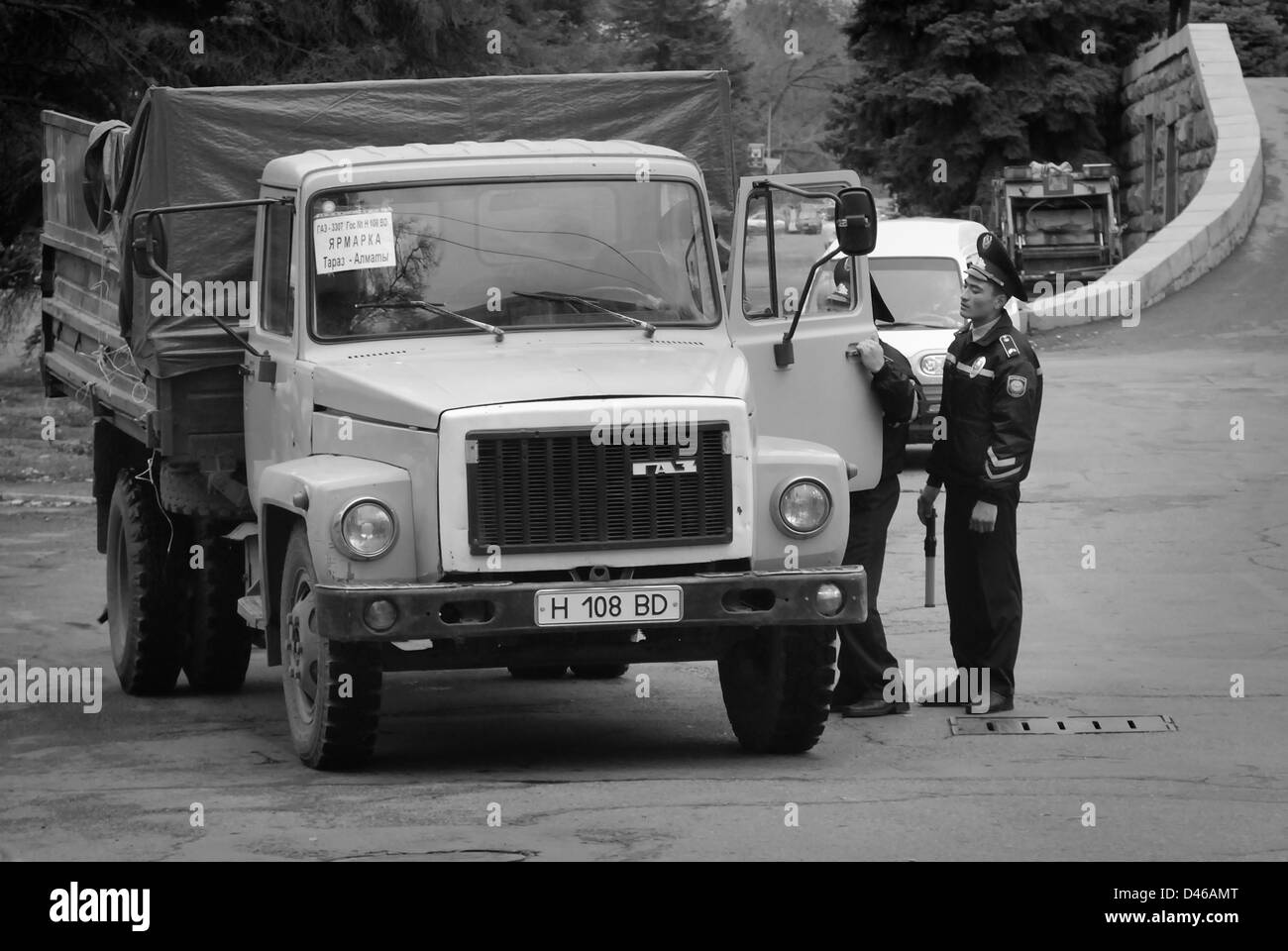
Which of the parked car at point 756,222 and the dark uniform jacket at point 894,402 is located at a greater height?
the parked car at point 756,222

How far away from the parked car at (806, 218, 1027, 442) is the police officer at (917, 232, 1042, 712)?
8.98m

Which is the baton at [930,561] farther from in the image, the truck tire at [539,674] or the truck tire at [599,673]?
the truck tire at [539,674]

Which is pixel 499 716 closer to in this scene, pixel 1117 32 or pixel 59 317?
pixel 59 317

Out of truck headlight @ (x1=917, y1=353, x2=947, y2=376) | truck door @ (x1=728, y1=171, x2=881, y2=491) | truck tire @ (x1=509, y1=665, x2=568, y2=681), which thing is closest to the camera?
truck door @ (x1=728, y1=171, x2=881, y2=491)

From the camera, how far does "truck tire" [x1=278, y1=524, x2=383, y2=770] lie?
7.81m

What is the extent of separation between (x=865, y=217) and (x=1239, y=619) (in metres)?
4.69

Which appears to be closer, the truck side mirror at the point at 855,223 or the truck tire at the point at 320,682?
the truck tire at the point at 320,682

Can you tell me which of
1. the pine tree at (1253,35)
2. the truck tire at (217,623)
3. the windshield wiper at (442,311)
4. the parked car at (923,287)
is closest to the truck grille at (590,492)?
the windshield wiper at (442,311)

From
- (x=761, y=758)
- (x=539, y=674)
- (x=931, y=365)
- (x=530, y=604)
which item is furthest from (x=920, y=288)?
(x=530, y=604)

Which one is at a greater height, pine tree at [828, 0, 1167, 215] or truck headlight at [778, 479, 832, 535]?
pine tree at [828, 0, 1167, 215]

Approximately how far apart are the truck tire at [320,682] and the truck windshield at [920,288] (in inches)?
477

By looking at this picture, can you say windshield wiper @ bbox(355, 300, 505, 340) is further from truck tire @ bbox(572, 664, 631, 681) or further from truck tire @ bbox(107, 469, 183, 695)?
truck tire @ bbox(572, 664, 631, 681)

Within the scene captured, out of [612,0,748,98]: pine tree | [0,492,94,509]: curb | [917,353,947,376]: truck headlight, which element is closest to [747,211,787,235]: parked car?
[917,353,947,376]: truck headlight

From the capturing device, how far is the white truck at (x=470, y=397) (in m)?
7.66
